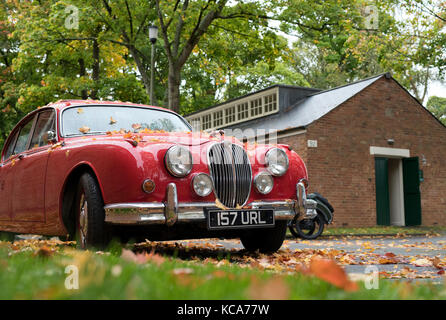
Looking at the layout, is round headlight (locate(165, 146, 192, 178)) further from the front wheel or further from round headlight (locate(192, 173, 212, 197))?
the front wheel

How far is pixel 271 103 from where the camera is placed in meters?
21.7

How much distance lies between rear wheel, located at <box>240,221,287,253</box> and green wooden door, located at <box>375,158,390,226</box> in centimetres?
1415

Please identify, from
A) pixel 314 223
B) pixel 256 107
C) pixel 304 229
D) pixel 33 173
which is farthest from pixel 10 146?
pixel 256 107

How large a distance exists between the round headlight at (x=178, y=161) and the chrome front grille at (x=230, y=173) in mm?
265

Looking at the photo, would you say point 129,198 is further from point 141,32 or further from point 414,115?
point 414,115

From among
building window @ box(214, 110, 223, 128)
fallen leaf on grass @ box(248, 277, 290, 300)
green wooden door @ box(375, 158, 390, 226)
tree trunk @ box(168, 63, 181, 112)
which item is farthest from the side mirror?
building window @ box(214, 110, 223, 128)

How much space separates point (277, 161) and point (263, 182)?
0.33 metres

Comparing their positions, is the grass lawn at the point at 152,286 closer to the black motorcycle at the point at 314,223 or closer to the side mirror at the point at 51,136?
the side mirror at the point at 51,136

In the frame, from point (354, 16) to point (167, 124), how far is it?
1257 cm

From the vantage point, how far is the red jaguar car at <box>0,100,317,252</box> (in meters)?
4.60

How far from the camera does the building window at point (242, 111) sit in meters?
23.4

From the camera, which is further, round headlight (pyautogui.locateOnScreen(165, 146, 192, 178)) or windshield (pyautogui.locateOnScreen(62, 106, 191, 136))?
windshield (pyautogui.locateOnScreen(62, 106, 191, 136))

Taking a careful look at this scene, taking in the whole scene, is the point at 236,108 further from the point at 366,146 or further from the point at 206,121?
the point at 366,146
